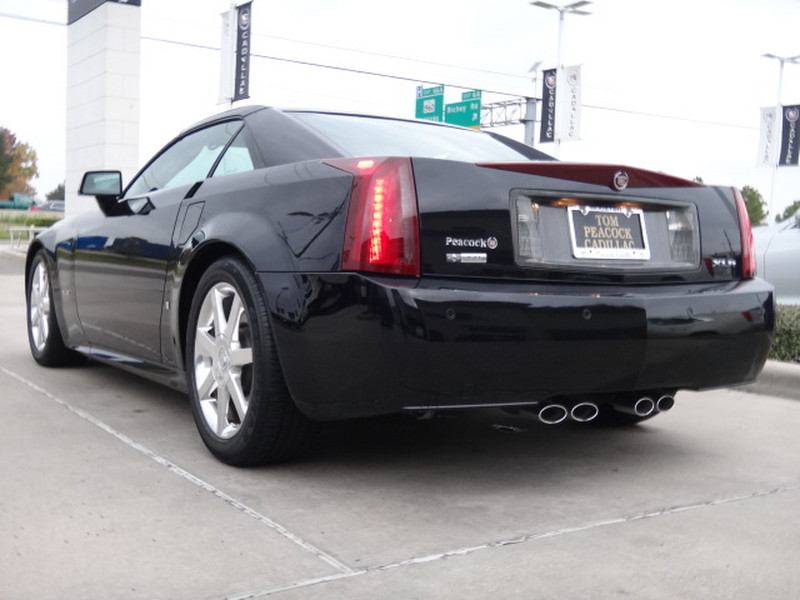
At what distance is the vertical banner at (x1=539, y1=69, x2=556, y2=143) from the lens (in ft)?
Answer: 109

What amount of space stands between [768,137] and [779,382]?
3731cm

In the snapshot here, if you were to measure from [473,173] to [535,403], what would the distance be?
80 centimetres

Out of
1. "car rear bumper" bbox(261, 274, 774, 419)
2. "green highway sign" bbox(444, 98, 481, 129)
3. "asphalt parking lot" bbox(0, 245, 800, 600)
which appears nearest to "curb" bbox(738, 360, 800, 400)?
"asphalt parking lot" bbox(0, 245, 800, 600)

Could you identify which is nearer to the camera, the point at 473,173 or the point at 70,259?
the point at 473,173

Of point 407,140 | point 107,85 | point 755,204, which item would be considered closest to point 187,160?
point 407,140

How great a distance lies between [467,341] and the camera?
124 inches

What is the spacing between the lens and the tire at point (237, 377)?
346 centimetres

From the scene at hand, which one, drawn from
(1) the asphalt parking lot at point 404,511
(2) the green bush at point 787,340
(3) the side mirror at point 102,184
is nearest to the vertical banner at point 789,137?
(2) the green bush at point 787,340

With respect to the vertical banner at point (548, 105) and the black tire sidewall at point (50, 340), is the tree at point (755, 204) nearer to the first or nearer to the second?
the vertical banner at point (548, 105)

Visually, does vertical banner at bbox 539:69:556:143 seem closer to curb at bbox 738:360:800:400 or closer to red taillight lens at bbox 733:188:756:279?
curb at bbox 738:360:800:400

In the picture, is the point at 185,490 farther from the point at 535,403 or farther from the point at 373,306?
the point at 535,403

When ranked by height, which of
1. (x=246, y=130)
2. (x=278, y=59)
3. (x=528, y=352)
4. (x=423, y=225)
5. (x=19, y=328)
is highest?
(x=278, y=59)

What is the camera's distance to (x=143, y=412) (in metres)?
4.74

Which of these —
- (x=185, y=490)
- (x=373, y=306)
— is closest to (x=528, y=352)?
(x=373, y=306)
